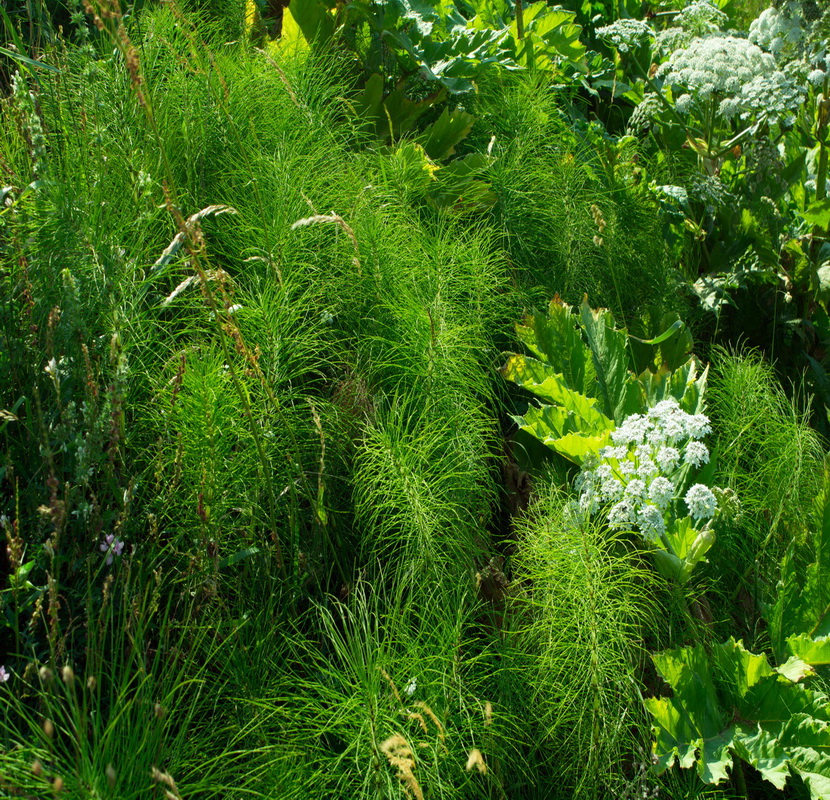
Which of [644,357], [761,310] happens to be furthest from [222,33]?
[761,310]

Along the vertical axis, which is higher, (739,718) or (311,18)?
(311,18)

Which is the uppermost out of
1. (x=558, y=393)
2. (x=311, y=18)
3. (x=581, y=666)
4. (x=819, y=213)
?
(x=311, y=18)

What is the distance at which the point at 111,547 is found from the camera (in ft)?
5.07

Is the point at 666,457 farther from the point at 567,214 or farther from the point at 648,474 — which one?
the point at 567,214

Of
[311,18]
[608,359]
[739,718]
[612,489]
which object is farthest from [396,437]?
[311,18]

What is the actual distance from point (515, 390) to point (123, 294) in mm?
1253

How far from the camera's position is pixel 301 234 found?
7.20ft

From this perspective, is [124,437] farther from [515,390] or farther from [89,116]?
[515,390]

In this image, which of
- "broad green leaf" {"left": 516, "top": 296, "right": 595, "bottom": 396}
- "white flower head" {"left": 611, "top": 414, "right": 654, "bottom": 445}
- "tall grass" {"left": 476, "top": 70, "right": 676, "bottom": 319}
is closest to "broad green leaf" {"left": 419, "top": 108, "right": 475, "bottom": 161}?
"tall grass" {"left": 476, "top": 70, "right": 676, "bottom": 319}

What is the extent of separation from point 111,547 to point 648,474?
1.17m

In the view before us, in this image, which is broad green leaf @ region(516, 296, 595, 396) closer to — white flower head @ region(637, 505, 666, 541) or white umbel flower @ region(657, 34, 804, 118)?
white flower head @ region(637, 505, 666, 541)

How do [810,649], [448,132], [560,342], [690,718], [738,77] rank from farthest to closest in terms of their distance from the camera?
[448,132]
[738,77]
[560,342]
[810,649]
[690,718]

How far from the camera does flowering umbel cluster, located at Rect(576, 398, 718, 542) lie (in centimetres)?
181

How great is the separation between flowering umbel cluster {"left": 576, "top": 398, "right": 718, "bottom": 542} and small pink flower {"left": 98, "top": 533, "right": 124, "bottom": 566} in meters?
0.99
